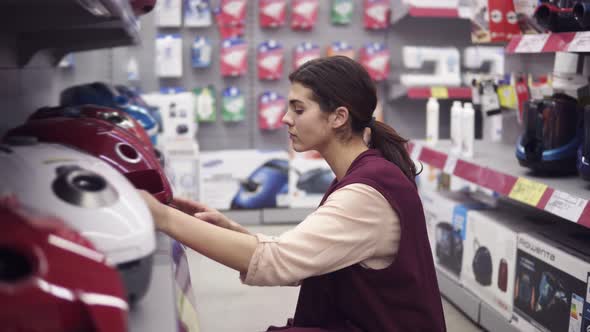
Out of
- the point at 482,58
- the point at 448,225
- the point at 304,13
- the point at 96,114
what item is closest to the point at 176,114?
the point at 304,13

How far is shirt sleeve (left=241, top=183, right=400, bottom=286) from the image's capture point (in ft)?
4.65

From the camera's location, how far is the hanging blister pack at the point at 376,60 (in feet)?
17.9

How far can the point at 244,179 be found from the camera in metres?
5.02

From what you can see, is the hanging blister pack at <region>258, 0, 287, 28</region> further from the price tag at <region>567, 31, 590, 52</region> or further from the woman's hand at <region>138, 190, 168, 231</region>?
the woman's hand at <region>138, 190, 168, 231</region>

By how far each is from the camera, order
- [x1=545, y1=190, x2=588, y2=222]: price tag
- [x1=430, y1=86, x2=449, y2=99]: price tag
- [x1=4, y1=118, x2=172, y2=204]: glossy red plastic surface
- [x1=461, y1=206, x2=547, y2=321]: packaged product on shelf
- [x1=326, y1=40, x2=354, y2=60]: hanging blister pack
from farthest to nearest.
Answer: [x1=326, y1=40, x2=354, y2=60]: hanging blister pack
[x1=430, y1=86, x2=449, y2=99]: price tag
[x1=461, y1=206, x2=547, y2=321]: packaged product on shelf
[x1=545, y1=190, x2=588, y2=222]: price tag
[x1=4, y1=118, x2=172, y2=204]: glossy red plastic surface

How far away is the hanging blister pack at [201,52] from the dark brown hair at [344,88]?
3.69 metres

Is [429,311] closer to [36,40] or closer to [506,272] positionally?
[506,272]

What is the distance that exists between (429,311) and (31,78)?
6.60 ft

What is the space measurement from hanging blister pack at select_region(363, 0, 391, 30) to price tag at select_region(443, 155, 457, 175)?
8.26 ft

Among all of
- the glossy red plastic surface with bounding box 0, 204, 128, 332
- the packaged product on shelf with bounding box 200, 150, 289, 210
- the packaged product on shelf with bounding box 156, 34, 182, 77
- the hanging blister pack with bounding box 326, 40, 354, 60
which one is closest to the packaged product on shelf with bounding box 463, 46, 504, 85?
the hanging blister pack with bounding box 326, 40, 354, 60

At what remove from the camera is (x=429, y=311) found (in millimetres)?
→ 1550

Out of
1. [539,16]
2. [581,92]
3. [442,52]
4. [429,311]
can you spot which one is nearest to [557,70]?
[581,92]

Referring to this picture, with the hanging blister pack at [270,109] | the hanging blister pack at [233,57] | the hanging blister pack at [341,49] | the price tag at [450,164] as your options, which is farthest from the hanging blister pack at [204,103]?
the price tag at [450,164]

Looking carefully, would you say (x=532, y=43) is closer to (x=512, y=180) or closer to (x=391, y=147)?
(x=512, y=180)
